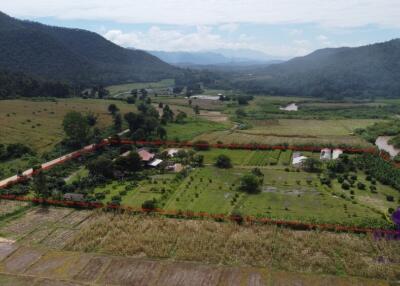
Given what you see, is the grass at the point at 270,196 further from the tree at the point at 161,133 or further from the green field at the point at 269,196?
the tree at the point at 161,133

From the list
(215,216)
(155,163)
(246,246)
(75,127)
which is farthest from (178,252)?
(75,127)

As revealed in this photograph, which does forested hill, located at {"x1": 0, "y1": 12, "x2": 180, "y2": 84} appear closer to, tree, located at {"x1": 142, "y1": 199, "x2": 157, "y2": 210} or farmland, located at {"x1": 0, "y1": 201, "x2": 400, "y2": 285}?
tree, located at {"x1": 142, "y1": 199, "x2": 157, "y2": 210}

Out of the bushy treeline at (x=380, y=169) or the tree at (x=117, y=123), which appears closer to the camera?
the bushy treeline at (x=380, y=169)

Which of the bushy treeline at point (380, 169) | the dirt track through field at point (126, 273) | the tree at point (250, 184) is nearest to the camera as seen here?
the dirt track through field at point (126, 273)

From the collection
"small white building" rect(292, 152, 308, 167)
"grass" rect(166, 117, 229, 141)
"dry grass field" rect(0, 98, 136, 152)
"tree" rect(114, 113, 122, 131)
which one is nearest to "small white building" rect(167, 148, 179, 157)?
"grass" rect(166, 117, 229, 141)

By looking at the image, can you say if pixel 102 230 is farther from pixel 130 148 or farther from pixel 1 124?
pixel 1 124

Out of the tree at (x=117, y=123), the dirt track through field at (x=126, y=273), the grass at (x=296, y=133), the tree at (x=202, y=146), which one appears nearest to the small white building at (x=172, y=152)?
the tree at (x=202, y=146)

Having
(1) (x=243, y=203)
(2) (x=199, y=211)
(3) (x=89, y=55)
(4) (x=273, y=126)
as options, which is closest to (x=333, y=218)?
(1) (x=243, y=203)
